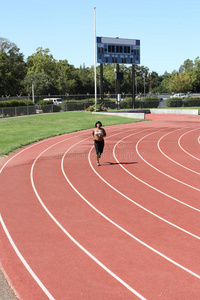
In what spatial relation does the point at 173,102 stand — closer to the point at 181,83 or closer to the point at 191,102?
the point at 191,102

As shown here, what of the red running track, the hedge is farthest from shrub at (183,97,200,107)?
the red running track

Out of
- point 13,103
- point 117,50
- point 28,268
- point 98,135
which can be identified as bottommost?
point 28,268

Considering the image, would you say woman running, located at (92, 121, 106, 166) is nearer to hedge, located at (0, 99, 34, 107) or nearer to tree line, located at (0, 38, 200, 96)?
hedge, located at (0, 99, 34, 107)

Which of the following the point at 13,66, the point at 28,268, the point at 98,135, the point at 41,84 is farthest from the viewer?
the point at 13,66

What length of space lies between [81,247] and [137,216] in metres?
2.14

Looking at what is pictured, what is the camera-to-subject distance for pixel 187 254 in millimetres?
6590

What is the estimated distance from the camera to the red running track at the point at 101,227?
5559mm

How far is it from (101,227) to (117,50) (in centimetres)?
3973

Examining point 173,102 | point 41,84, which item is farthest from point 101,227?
point 41,84

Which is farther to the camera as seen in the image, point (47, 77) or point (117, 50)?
point (47, 77)

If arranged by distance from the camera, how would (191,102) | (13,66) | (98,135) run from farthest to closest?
(13,66), (191,102), (98,135)

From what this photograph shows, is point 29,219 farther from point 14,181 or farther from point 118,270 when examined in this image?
point 14,181

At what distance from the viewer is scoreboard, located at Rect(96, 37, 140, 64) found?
43.7m

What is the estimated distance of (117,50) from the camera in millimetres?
45125
